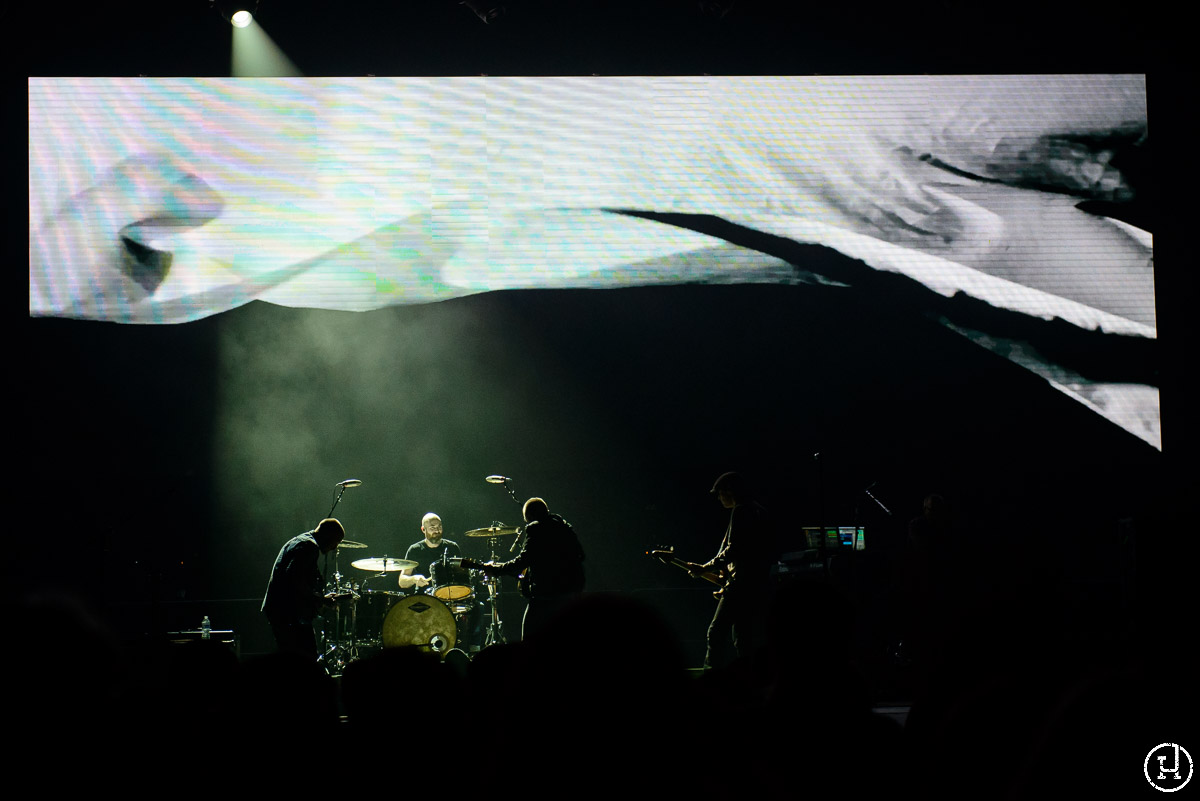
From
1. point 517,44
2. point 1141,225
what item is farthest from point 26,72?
point 1141,225

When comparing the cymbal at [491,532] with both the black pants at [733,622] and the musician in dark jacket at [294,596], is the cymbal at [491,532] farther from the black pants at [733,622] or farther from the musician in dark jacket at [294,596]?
the black pants at [733,622]

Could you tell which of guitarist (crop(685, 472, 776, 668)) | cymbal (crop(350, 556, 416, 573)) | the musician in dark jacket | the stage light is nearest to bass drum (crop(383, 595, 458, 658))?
cymbal (crop(350, 556, 416, 573))

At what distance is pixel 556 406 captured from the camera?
753cm

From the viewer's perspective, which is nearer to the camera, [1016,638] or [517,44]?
[1016,638]

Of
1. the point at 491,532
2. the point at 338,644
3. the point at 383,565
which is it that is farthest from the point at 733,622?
the point at 338,644

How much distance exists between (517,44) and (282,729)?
6828mm

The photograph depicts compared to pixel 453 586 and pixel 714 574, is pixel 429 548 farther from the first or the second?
pixel 714 574

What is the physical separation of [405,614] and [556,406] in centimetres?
199

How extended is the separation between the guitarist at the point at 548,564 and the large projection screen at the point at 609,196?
231 centimetres

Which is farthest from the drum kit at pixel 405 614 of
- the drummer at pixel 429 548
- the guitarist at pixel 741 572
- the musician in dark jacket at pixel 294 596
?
the guitarist at pixel 741 572

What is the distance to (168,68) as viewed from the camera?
24.4 feet

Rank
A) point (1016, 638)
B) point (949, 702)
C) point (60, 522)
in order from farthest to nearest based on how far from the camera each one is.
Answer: point (60, 522), point (1016, 638), point (949, 702)

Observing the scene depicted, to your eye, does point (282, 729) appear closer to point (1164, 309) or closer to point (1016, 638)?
point (1016, 638)

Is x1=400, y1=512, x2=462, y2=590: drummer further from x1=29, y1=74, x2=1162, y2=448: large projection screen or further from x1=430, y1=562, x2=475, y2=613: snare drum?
x1=29, y1=74, x2=1162, y2=448: large projection screen
